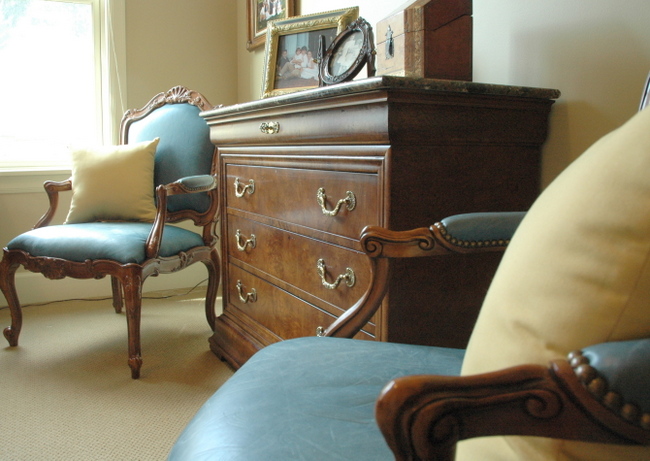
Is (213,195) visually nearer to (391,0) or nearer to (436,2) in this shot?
(391,0)

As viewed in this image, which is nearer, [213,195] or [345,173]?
[345,173]

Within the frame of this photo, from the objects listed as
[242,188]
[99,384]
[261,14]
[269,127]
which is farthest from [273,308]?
[261,14]

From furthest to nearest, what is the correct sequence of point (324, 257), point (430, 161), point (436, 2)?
1. point (324, 257)
2. point (436, 2)
3. point (430, 161)

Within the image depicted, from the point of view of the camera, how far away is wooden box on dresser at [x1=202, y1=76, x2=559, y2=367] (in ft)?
4.13

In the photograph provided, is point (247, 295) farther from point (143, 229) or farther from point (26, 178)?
point (26, 178)

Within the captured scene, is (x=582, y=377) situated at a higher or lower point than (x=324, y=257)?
higher

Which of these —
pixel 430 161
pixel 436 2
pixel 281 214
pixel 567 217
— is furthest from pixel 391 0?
pixel 567 217

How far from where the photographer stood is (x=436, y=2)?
1.41 meters

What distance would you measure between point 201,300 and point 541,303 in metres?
2.99

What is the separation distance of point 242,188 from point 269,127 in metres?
0.39

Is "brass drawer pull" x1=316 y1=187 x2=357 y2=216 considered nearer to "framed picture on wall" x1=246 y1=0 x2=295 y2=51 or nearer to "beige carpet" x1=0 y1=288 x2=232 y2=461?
"beige carpet" x1=0 y1=288 x2=232 y2=461

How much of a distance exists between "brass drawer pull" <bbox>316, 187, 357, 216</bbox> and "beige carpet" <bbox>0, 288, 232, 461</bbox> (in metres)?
0.86

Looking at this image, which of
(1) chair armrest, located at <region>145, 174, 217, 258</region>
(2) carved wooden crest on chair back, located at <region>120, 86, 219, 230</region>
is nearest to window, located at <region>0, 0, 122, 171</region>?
(2) carved wooden crest on chair back, located at <region>120, 86, 219, 230</region>

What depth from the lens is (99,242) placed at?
2.22m
